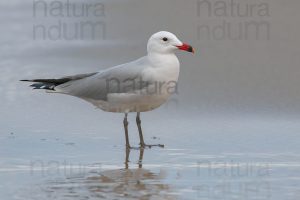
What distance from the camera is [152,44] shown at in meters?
9.09

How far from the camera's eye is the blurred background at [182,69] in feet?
28.6

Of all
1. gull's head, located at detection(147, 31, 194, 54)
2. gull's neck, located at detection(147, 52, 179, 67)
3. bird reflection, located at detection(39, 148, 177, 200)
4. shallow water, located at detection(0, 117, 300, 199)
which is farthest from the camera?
gull's head, located at detection(147, 31, 194, 54)

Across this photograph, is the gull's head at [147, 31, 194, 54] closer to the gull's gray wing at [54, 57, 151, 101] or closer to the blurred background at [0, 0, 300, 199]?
the gull's gray wing at [54, 57, 151, 101]

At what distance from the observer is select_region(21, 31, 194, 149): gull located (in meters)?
8.80

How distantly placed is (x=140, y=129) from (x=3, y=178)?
6.82ft

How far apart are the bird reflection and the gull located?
4.11 ft

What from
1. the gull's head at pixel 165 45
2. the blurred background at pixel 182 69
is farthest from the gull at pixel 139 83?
the blurred background at pixel 182 69

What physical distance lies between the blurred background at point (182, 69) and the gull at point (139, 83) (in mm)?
278

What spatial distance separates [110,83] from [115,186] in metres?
2.56

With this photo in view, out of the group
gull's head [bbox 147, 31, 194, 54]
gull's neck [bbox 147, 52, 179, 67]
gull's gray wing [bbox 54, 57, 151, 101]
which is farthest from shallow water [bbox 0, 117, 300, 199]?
gull's head [bbox 147, 31, 194, 54]

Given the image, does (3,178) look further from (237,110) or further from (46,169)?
(237,110)

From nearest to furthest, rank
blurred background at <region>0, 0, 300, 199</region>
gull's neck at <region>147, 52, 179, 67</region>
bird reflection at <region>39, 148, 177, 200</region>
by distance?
bird reflection at <region>39, 148, 177, 200</region>
blurred background at <region>0, 0, 300, 199</region>
gull's neck at <region>147, 52, 179, 67</region>

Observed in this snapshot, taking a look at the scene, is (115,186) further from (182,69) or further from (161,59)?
(182,69)

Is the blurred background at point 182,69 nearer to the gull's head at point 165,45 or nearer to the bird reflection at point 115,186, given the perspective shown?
the bird reflection at point 115,186
